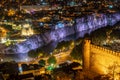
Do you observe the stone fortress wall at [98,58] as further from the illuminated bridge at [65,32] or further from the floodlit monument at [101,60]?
the illuminated bridge at [65,32]

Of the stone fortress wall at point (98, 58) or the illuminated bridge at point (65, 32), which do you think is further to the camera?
the illuminated bridge at point (65, 32)

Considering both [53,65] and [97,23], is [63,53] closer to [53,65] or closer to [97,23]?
[53,65]

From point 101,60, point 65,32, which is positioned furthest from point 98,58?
point 65,32

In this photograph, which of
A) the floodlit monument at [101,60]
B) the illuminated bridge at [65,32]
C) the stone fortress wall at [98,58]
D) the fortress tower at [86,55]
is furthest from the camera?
the illuminated bridge at [65,32]

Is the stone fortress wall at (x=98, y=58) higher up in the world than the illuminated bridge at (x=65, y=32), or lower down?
higher up

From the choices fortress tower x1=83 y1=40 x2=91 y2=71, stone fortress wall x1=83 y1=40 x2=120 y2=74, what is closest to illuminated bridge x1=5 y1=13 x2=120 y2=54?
fortress tower x1=83 y1=40 x2=91 y2=71

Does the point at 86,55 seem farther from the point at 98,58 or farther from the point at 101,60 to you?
the point at 101,60

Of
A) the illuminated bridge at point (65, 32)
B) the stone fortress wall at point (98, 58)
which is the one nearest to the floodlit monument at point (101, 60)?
the stone fortress wall at point (98, 58)

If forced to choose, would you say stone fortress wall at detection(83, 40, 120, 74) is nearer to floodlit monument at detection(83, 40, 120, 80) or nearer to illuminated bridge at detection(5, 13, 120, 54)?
floodlit monument at detection(83, 40, 120, 80)
